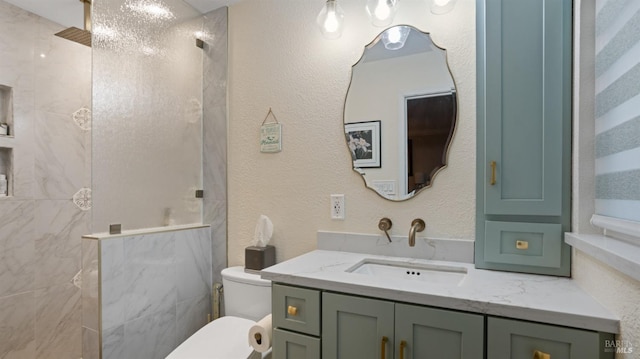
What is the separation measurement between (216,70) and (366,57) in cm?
100

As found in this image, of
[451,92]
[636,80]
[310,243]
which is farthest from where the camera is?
[310,243]

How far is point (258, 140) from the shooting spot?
1.94 m

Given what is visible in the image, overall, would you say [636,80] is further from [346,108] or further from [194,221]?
[194,221]

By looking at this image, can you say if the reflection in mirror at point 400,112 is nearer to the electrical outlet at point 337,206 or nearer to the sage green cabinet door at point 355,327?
the electrical outlet at point 337,206

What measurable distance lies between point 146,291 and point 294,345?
95 centimetres

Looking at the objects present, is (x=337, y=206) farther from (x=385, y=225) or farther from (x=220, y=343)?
(x=220, y=343)

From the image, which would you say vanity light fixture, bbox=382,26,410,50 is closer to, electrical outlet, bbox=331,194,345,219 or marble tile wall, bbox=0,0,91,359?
electrical outlet, bbox=331,194,345,219

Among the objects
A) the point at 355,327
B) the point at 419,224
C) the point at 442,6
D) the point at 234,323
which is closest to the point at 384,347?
the point at 355,327

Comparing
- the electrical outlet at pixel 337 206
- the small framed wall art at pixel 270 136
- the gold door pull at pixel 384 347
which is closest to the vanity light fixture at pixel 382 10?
the small framed wall art at pixel 270 136

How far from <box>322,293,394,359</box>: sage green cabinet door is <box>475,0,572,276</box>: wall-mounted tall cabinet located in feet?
1.69

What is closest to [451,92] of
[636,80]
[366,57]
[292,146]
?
[366,57]

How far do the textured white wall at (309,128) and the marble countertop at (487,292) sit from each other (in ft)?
1.09

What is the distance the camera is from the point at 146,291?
1.70 metres

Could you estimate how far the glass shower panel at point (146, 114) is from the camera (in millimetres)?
1602
